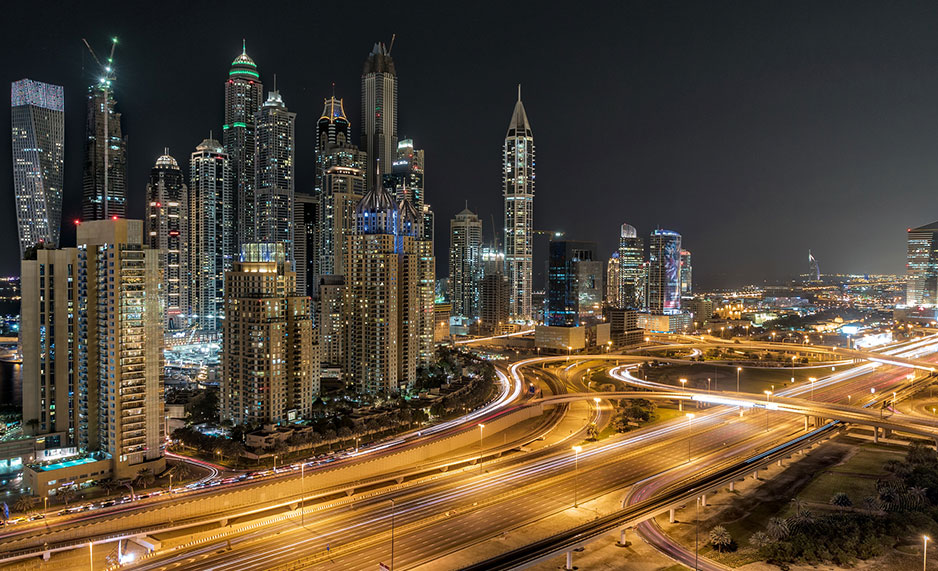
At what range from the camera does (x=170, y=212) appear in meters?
166

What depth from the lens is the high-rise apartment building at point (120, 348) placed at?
51.0 meters

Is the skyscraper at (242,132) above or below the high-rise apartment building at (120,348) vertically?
above

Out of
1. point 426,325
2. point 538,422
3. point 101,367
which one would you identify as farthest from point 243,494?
point 426,325

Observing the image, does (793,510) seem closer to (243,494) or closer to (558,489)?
(558,489)

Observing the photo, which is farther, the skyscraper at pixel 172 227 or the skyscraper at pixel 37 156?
the skyscraper at pixel 172 227

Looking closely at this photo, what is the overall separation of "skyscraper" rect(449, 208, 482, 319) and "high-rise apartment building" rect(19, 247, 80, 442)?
141 m

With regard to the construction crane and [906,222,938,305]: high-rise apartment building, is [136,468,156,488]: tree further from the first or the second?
[906,222,938,305]: high-rise apartment building

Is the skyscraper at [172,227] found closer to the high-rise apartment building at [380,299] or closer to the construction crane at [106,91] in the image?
the construction crane at [106,91]

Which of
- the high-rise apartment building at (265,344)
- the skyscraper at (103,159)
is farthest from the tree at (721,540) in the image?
the skyscraper at (103,159)

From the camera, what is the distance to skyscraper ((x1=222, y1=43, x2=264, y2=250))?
581 feet

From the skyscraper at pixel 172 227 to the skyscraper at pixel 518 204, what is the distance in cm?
9270

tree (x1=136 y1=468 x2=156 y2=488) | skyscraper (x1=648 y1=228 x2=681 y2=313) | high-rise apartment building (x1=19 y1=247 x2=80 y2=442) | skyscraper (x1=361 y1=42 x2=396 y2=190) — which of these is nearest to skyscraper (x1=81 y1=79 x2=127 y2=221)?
high-rise apartment building (x1=19 y1=247 x2=80 y2=442)

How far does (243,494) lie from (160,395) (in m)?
14.3

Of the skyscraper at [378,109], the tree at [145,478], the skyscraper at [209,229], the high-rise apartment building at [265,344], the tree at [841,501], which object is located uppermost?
the skyscraper at [378,109]
